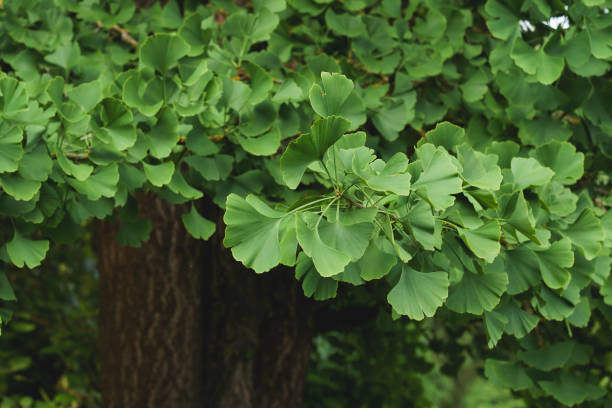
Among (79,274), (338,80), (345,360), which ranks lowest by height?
(345,360)

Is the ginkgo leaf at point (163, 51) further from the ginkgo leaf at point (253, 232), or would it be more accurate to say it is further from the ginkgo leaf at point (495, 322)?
the ginkgo leaf at point (495, 322)

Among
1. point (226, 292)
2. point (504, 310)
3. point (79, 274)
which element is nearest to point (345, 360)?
point (226, 292)

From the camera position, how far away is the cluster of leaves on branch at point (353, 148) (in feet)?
3.32

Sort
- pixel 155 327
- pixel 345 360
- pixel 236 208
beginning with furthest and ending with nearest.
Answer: pixel 345 360
pixel 155 327
pixel 236 208

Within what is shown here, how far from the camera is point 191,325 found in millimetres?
2488

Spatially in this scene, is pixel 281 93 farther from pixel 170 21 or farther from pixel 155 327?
pixel 155 327

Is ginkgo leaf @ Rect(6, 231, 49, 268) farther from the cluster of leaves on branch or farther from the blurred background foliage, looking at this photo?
the blurred background foliage

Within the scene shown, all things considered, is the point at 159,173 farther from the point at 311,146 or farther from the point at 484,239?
the point at 484,239

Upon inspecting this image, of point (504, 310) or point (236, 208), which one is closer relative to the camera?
point (236, 208)


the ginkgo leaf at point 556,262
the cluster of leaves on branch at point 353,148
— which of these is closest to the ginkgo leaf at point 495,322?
the cluster of leaves on branch at point 353,148

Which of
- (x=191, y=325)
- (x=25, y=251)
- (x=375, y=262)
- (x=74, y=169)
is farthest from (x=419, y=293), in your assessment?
(x=191, y=325)

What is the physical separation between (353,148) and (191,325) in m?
1.67

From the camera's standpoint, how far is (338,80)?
3.45ft

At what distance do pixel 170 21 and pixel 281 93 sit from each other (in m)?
0.66
